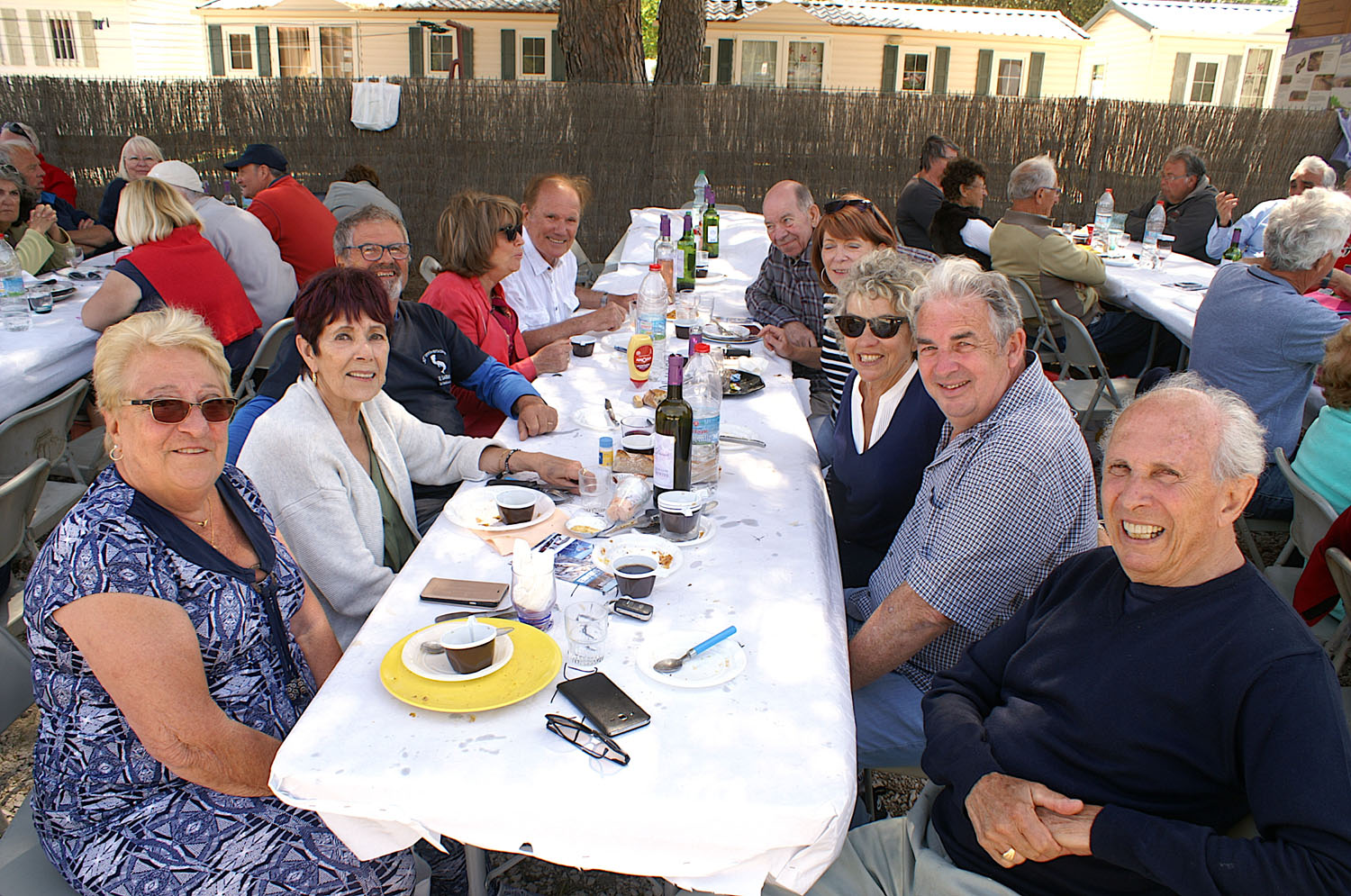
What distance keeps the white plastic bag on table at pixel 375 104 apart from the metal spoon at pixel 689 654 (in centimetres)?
974

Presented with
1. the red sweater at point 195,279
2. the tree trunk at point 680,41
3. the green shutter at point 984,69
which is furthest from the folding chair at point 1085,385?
the green shutter at point 984,69

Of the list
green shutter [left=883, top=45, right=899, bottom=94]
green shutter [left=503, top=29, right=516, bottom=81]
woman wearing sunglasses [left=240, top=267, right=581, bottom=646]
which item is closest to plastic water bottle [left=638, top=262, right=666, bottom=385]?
woman wearing sunglasses [left=240, top=267, right=581, bottom=646]

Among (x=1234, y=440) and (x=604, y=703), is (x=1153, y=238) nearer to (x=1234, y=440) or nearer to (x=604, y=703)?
(x=1234, y=440)

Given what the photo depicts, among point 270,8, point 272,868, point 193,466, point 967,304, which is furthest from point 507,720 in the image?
point 270,8

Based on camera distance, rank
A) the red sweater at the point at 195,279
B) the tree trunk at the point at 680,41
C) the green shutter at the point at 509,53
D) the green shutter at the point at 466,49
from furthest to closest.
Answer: the green shutter at the point at 509,53, the green shutter at the point at 466,49, the tree trunk at the point at 680,41, the red sweater at the point at 195,279

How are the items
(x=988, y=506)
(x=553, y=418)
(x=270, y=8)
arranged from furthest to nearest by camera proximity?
(x=270, y=8)
(x=553, y=418)
(x=988, y=506)

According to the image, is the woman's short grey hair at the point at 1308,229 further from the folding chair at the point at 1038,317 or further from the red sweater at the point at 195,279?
the red sweater at the point at 195,279

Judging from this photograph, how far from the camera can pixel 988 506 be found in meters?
2.01

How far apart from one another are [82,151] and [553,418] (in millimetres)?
10329

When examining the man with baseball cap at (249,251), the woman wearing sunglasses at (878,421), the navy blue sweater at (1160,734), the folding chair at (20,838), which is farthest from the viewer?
the man with baseball cap at (249,251)

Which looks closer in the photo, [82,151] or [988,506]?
[988,506]

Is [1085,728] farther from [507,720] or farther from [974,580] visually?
[507,720]

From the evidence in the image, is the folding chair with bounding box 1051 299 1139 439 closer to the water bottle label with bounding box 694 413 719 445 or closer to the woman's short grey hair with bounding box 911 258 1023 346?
the woman's short grey hair with bounding box 911 258 1023 346

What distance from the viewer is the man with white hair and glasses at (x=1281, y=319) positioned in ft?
12.6
